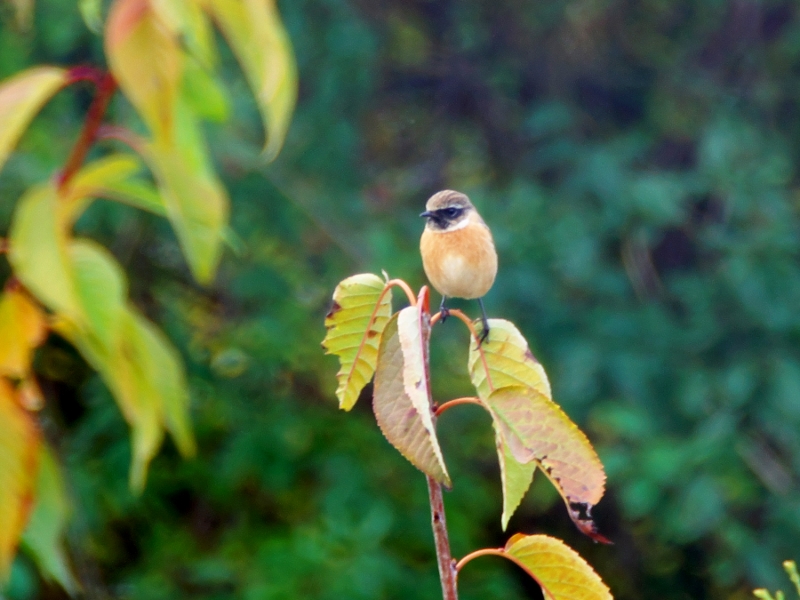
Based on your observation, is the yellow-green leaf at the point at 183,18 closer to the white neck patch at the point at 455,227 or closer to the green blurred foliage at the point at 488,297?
the white neck patch at the point at 455,227

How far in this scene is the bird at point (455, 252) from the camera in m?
2.46

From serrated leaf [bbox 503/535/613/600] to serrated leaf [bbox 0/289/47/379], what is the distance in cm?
115

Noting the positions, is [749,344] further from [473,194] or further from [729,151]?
[473,194]

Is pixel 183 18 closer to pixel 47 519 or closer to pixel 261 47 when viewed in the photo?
pixel 261 47

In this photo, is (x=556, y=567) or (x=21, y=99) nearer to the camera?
(x=556, y=567)

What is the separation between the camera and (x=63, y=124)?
201 inches

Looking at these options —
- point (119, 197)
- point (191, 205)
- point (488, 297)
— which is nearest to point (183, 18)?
point (191, 205)

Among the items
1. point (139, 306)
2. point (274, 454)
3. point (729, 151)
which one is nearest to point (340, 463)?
point (274, 454)

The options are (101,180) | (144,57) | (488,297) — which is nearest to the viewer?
(144,57)

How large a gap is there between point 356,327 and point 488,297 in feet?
13.3

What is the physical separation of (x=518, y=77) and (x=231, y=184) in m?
1.99

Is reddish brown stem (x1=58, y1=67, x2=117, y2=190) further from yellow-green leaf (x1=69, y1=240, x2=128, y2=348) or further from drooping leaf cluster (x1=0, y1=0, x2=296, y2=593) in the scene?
yellow-green leaf (x1=69, y1=240, x2=128, y2=348)

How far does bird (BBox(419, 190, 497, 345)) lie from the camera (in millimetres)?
2455

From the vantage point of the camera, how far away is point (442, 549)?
3.37ft
